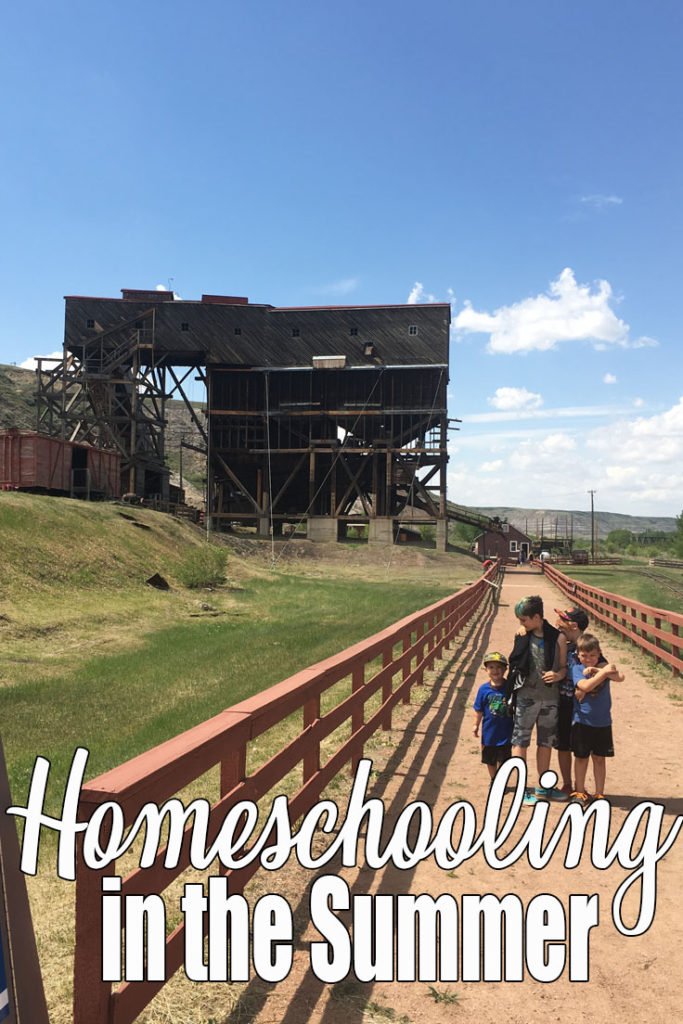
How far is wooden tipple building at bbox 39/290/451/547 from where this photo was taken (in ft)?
182

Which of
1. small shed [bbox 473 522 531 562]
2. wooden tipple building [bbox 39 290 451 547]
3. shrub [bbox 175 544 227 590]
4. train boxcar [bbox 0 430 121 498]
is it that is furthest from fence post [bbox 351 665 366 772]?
small shed [bbox 473 522 531 562]

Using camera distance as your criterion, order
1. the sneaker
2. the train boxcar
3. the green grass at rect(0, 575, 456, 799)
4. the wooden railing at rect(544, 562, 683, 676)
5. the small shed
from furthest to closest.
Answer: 1. the small shed
2. the train boxcar
3. the wooden railing at rect(544, 562, 683, 676)
4. the green grass at rect(0, 575, 456, 799)
5. the sneaker

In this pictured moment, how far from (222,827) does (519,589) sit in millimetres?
34251

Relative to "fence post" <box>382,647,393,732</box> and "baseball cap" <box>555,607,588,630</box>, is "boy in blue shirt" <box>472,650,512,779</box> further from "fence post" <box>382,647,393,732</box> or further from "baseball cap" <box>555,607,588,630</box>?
"fence post" <box>382,647,393,732</box>

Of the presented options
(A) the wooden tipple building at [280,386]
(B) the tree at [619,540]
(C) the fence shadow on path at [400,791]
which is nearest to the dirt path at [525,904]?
(C) the fence shadow on path at [400,791]

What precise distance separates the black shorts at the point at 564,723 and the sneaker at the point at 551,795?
0.38 m

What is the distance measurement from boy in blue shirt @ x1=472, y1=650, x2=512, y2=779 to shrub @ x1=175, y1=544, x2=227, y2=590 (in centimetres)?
2225

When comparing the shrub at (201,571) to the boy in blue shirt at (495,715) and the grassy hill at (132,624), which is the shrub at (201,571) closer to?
the grassy hill at (132,624)

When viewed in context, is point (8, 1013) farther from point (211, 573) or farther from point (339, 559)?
point (339, 559)

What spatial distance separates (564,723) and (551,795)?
639 mm

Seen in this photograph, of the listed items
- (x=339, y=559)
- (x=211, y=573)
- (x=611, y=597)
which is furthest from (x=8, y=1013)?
(x=339, y=559)

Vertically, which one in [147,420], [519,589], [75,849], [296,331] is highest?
[296,331]

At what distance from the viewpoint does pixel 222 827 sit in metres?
3.53

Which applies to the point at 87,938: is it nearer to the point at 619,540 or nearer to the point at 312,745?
the point at 312,745
